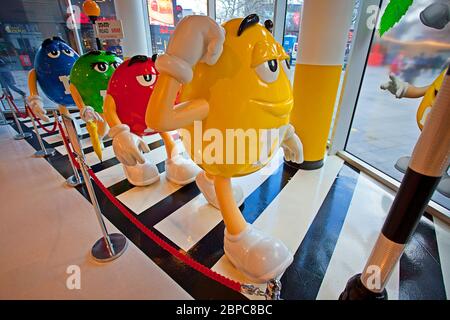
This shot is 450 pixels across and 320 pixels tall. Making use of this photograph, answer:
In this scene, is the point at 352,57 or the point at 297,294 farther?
the point at 352,57

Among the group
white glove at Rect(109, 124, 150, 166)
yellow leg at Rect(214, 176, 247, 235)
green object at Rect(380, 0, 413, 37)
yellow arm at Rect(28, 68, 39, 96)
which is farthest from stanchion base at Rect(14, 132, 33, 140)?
green object at Rect(380, 0, 413, 37)

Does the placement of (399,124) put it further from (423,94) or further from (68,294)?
(68,294)

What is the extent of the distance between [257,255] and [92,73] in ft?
6.79

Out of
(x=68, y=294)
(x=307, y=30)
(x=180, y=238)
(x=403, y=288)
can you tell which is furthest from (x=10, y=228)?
(x=307, y=30)

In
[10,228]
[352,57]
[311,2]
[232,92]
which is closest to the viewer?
[232,92]

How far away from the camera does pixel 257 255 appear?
4.33ft

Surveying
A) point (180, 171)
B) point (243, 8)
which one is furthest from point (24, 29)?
point (180, 171)

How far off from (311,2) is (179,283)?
8.06 feet

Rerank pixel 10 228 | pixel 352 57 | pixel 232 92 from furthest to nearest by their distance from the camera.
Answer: pixel 352 57 < pixel 10 228 < pixel 232 92

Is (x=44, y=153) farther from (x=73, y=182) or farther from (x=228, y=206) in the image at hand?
(x=228, y=206)

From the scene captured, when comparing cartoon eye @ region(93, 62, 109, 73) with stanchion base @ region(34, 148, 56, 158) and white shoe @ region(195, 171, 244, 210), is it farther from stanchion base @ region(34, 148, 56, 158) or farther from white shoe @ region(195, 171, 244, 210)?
stanchion base @ region(34, 148, 56, 158)

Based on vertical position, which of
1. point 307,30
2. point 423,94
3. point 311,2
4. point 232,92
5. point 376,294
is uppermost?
point 311,2

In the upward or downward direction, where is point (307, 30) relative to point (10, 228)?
upward
